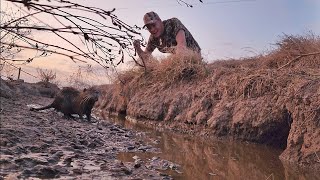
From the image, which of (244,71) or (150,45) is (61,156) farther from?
(150,45)

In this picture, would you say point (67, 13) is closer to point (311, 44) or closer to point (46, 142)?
point (46, 142)

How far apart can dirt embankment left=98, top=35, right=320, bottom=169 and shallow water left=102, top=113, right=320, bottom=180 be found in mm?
260

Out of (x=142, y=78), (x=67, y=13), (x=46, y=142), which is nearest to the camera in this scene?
(x=67, y=13)

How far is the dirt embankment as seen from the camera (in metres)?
4.43

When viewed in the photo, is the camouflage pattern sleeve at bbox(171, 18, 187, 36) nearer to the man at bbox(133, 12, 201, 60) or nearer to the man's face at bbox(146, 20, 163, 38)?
the man at bbox(133, 12, 201, 60)

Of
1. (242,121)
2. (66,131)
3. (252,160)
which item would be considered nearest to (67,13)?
(66,131)

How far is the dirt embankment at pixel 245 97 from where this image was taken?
443 centimetres

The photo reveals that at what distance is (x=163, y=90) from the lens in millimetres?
7906

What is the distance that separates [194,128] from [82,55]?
16.2 ft

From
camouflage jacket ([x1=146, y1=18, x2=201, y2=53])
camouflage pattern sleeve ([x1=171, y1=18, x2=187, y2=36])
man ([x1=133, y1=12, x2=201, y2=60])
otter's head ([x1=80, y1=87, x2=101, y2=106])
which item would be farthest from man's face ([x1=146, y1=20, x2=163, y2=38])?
otter's head ([x1=80, y1=87, x2=101, y2=106])

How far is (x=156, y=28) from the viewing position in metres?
9.20

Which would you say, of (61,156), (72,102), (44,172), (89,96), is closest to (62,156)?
(61,156)

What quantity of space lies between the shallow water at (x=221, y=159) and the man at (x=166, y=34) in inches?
148

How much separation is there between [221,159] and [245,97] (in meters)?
1.82
